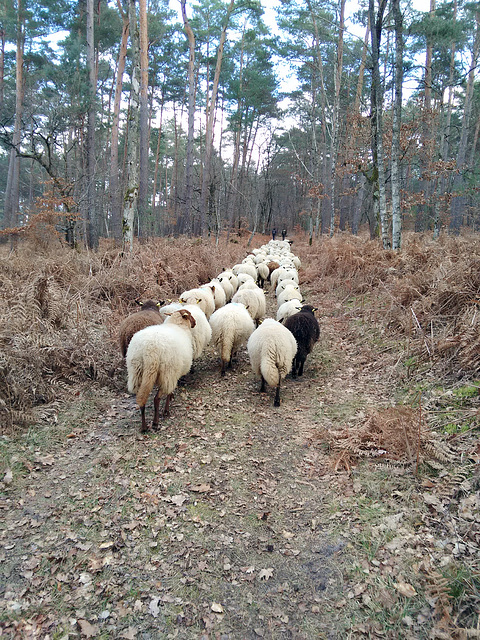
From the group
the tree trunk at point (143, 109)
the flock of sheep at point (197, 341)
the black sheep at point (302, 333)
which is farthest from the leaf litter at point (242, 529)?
the tree trunk at point (143, 109)

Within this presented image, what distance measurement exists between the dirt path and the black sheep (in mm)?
1606

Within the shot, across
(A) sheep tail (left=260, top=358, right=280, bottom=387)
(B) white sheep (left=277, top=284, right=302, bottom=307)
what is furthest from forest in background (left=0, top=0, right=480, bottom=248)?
(A) sheep tail (left=260, top=358, right=280, bottom=387)

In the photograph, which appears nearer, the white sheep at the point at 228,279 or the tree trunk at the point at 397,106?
the tree trunk at the point at 397,106

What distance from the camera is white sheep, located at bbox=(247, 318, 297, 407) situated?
5.57m

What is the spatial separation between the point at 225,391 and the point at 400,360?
300 cm

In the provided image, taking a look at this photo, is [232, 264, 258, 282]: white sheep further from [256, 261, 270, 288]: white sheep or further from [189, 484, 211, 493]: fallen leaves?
[189, 484, 211, 493]: fallen leaves

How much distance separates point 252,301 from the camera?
870cm

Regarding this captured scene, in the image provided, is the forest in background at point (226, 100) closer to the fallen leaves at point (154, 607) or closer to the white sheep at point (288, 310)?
the white sheep at point (288, 310)

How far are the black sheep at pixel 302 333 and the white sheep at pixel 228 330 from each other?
0.82m

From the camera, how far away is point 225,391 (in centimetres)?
624

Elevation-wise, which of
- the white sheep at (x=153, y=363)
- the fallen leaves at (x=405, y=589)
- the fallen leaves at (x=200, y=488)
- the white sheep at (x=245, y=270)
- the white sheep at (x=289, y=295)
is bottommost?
the fallen leaves at (x=200, y=488)

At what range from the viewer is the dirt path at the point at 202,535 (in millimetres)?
2605

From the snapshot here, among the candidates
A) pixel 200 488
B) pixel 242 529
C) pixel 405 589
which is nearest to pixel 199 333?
pixel 200 488

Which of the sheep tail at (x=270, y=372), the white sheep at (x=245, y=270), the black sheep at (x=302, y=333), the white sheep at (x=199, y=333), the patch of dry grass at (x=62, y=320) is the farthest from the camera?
the white sheep at (x=245, y=270)
